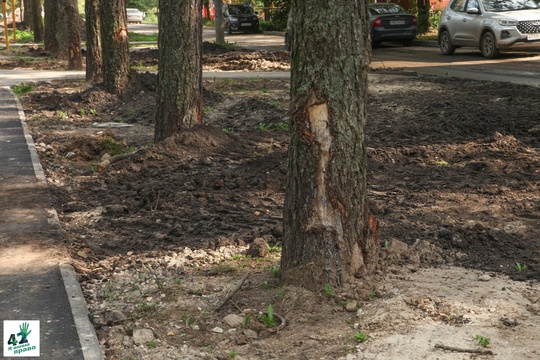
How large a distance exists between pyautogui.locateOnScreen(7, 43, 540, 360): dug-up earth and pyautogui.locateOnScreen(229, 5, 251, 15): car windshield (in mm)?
35654

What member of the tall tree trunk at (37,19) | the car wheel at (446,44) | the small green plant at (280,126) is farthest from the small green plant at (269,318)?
the tall tree trunk at (37,19)

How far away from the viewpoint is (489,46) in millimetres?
21484

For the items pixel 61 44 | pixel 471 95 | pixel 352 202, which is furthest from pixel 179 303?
pixel 61 44

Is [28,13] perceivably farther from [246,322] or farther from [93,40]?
[246,322]

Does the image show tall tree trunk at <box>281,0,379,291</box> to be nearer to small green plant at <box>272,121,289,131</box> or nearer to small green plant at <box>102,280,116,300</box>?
small green plant at <box>102,280,116,300</box>

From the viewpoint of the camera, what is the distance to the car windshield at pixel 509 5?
2130 cm

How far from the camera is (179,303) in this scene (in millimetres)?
5352

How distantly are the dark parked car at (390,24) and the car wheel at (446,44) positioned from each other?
4.35m

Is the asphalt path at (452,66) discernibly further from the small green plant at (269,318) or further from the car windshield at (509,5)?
the small green plant at (269,318)

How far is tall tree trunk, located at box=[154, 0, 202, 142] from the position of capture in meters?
10.1

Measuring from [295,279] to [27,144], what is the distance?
713cm

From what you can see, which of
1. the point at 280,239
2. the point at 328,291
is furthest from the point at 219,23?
the point at 328,291

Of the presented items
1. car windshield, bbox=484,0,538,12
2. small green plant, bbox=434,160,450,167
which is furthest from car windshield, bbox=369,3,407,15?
small green plant, bbox=434,160,450,167

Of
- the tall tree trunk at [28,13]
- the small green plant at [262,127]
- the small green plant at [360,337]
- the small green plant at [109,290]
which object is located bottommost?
the small green plant at [109,290]
